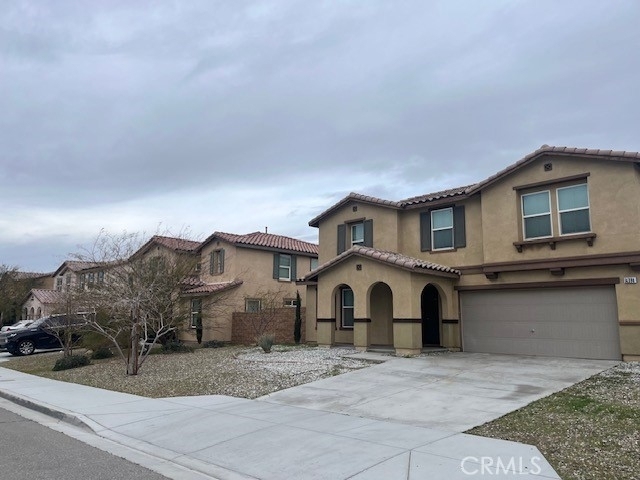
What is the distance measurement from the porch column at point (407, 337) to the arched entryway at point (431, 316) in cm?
252

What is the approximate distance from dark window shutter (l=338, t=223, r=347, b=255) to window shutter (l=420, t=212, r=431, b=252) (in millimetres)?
3571

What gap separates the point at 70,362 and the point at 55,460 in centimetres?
1245

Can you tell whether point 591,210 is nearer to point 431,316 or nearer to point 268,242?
point 431,316

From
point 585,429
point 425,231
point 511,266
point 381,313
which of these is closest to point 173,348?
point 381,313

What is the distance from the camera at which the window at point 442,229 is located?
19328mm

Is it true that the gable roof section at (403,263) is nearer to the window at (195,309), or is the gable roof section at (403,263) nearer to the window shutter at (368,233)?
the window shutter at (368,233)

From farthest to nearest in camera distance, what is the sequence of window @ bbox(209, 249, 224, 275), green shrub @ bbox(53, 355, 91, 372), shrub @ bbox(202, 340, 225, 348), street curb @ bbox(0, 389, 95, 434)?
window @ bbox(209, 249, 224, 275)
shrub @ bbox(202, 340, 225, 348)
green shrub @ bbox(53, 355, 91, 372)
street curb @ bbox(0, 389, 95, 434)

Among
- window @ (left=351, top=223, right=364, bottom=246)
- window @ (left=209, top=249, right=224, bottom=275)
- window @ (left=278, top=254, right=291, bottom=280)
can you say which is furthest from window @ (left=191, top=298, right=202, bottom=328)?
window @ (left=351, top=223, right=364, bottom=246)

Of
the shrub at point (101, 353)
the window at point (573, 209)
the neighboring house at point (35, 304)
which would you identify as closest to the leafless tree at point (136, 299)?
the shrub at point (101, 353)

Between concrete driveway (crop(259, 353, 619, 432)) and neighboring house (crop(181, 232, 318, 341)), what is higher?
neighboring house (crop(181, 232, 318, 341))

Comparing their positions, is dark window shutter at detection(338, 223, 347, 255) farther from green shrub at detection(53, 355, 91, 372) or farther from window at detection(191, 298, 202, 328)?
green shrub at detection(53, 355, 91, 372)

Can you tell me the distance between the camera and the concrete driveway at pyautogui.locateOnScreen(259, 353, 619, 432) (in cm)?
935

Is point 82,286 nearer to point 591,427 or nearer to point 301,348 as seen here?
point 301,348

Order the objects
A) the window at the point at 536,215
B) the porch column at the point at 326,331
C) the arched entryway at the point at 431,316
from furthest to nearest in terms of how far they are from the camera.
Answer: the porch column at the point at 326,331
the arched entryway at the point at 431,316
the window at the point at 536,215
